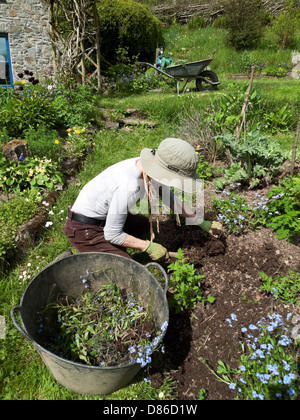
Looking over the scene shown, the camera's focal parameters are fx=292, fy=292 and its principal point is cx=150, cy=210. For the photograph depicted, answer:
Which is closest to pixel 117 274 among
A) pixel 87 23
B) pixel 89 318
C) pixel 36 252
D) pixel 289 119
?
pixel 89 318

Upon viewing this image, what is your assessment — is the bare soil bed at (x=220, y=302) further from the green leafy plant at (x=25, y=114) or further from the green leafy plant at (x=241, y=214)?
the green leafy plant at (x=25, y=114)

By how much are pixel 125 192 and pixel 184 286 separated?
83cm

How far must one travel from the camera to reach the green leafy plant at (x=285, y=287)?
216 cm

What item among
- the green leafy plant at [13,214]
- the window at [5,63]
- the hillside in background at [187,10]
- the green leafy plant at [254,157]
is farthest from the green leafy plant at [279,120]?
the hillside in background at [187,10]

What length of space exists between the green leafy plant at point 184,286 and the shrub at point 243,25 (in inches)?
482

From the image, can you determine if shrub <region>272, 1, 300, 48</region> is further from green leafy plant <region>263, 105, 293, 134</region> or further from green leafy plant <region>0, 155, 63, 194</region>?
green leafy plant <region>0, 155, 63, 194</region>

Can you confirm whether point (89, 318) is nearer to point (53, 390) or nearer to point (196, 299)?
point (53, 390)

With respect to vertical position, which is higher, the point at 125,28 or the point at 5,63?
the point at 125,28

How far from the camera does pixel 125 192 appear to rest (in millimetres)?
2158

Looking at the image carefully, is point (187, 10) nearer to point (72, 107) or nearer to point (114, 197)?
point (72, 107)

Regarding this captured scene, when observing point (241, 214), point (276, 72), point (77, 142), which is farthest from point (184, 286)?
point (276, 72)

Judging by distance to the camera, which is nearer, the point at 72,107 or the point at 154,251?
the point at 154,251

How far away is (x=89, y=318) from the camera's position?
211 centimetres

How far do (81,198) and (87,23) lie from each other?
290 inches
